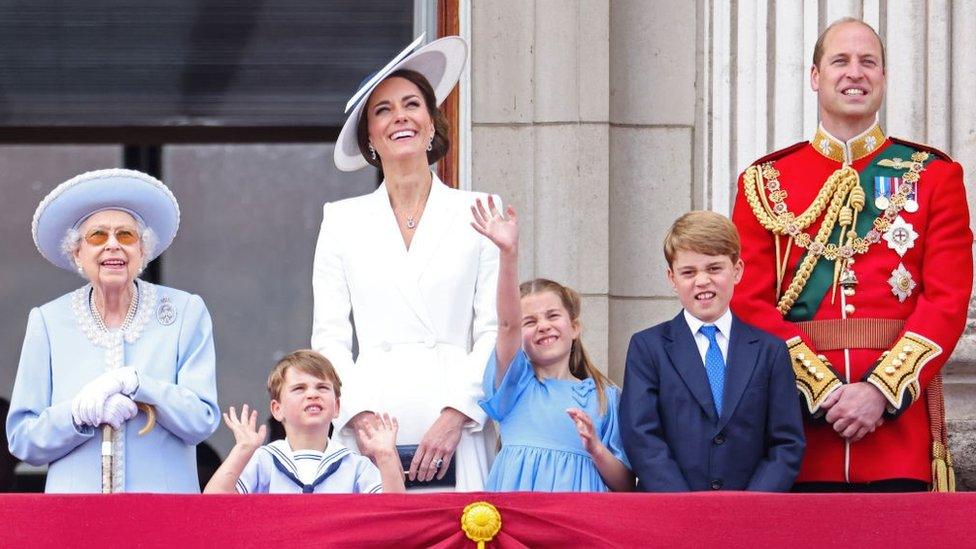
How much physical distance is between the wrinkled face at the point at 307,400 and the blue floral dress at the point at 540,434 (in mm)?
405

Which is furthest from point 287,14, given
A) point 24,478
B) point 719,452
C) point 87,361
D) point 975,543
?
point 975,543

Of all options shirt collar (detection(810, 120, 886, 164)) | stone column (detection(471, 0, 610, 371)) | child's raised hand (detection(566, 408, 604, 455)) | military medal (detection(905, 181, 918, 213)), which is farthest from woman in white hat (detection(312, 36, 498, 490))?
stone column (detection(471, 0, 610, 371))

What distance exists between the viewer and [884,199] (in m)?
5.27

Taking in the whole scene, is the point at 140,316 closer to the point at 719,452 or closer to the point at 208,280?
the point at 719,452

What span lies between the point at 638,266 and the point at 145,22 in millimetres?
1978

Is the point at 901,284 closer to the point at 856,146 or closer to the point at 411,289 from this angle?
the point at 856,146

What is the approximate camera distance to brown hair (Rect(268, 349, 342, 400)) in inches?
200

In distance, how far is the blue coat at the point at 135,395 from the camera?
500 cm

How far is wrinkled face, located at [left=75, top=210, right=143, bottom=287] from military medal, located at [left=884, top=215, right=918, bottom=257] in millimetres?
1932

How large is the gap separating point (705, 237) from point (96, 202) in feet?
5.08

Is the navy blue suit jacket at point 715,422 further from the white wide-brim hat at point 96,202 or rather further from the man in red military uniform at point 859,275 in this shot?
the white wide-brim hat at point 96,202

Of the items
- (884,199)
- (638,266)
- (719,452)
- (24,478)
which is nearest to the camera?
(719,452)

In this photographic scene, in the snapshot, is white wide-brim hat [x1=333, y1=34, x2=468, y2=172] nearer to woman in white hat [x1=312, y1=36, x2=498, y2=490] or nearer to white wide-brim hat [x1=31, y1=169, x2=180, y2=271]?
woman in white hat [x1=312, y1=36, x2=498, y2=490]

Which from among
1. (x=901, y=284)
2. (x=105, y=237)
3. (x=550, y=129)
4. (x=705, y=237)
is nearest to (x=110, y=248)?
(x=105, y=237)
